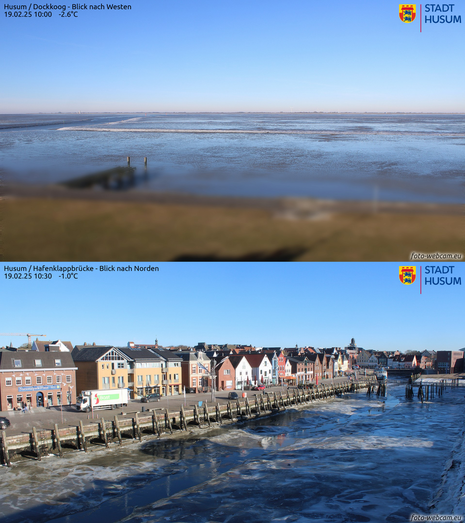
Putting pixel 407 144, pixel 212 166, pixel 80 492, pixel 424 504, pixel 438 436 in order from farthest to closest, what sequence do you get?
1. pixel 407 144
2. pixel 212 166
3. pixel 438 436
4. pixel 80 492
5. pixel 424 504

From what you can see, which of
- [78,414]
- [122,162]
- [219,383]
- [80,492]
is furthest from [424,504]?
[219,383]

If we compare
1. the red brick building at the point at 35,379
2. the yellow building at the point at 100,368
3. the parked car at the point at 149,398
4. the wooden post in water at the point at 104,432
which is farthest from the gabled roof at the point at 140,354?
the wooden post in water at the point at 104,432

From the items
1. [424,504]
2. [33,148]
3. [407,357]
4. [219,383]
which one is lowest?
[407,357]

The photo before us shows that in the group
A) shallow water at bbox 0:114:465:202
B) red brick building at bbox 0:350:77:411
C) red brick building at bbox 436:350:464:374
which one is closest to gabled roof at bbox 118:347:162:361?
red brick building at bbox 0:350:77:411

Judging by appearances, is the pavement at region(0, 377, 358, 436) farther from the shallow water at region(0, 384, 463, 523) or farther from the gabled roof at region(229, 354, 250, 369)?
the gabled roof at region(229, 354, 250, 369)

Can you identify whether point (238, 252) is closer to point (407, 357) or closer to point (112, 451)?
point (112, 451)
